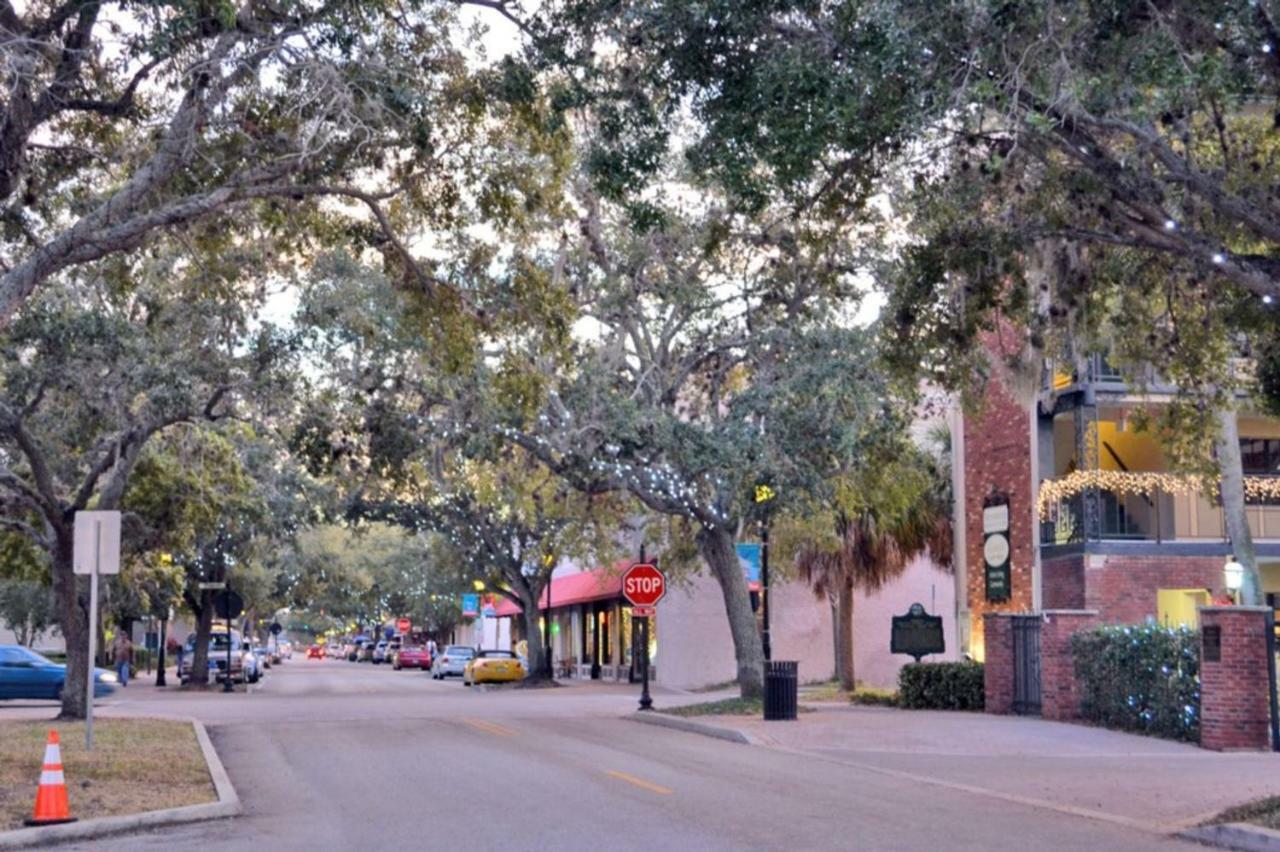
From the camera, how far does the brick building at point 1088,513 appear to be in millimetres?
30188

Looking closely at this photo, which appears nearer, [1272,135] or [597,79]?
[597,79]

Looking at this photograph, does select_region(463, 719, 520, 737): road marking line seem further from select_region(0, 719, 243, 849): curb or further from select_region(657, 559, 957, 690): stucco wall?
select_region(657, 559, 957, 690): stucco wall

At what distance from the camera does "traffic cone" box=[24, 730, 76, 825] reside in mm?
12023

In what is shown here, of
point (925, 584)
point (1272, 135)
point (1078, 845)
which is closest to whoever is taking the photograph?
point (1078, 845)

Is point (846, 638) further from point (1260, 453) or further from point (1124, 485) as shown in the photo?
point (1260, 453)

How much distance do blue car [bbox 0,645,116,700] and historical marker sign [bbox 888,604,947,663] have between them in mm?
17841

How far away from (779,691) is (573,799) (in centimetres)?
1150

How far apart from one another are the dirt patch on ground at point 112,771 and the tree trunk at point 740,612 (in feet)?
33.9

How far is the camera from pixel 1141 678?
21781 mm

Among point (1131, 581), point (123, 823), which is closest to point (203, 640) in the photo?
point (1131, 581)

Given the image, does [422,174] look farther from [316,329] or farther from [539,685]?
[539,685]

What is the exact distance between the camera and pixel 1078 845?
37.2ft

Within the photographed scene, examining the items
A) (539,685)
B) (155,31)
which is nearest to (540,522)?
(539,685)

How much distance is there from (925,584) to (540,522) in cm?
1192
